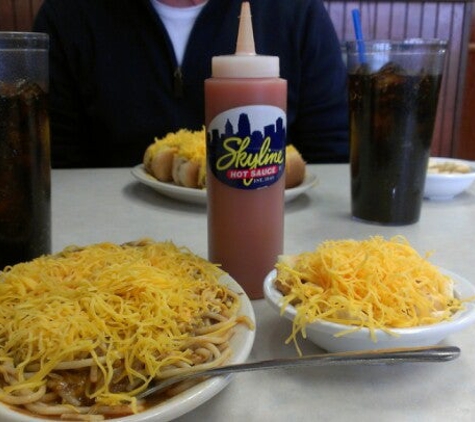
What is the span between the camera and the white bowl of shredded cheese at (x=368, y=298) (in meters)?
0.61

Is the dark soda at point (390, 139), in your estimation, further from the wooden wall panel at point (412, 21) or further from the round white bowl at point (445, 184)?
the wooden wall panel at point (412, 21)

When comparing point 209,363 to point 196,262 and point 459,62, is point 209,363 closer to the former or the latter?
point 196,262

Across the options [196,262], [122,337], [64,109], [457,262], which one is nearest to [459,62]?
[64,109]

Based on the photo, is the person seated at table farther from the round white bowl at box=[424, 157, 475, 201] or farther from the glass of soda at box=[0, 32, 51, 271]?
the glass of soda at box=[0, 32, 51, 271]

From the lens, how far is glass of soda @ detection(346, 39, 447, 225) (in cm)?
108

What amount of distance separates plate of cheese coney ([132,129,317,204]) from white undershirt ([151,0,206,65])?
0.76 m

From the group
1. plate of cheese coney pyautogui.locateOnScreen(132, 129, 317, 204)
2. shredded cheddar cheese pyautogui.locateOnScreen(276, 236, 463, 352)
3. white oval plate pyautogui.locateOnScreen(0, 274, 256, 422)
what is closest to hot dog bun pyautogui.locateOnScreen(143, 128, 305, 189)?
plate of cheese coney pyautogui.locateOnScreen(132, 129, 317, 204)

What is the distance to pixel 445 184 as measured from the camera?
1.29 m

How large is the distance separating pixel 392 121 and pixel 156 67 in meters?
1.20

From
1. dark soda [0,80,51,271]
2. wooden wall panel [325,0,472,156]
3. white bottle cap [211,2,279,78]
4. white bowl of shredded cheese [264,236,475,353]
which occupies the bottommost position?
white bowl of shredded cheese [264,236,475,353]

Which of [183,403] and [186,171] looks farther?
[186,171]

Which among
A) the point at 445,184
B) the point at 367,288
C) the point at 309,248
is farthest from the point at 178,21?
the point at 367,288

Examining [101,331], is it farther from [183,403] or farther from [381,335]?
[381,335]

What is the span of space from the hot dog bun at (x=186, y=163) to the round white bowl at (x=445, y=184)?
28cm
